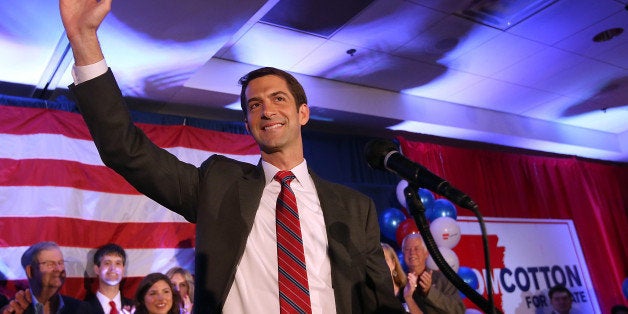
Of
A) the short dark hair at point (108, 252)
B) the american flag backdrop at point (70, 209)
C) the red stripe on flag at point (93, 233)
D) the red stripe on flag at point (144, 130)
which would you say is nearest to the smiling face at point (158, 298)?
the short dark hair at point (108, 252)

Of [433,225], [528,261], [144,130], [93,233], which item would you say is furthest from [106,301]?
[528,261]

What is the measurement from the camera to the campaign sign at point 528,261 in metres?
6.94

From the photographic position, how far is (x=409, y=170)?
1164mm

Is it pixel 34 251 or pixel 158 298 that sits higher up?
pixel 34 251

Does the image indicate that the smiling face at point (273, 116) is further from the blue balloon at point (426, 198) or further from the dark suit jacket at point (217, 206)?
the blue balloon at point (426, 198)

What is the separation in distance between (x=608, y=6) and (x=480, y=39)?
1.19 m

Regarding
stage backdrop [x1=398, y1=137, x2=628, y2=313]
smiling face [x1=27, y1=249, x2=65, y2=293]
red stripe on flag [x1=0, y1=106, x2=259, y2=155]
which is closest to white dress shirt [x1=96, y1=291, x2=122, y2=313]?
smiling face [x1=27, y1=249, x2=65, y2=293]

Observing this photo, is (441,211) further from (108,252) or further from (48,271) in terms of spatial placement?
(48,271)

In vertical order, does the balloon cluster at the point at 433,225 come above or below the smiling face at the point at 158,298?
above

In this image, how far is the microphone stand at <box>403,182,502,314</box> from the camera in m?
1.04

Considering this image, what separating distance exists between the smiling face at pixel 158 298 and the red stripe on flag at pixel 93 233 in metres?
0.99

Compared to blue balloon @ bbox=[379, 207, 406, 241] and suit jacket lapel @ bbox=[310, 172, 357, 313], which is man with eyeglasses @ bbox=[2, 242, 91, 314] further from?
blue balloon @ bbox=[379, 207, 406, 241]

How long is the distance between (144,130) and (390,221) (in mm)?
2979

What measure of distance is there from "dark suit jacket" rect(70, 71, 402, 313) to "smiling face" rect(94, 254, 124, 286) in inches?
124
